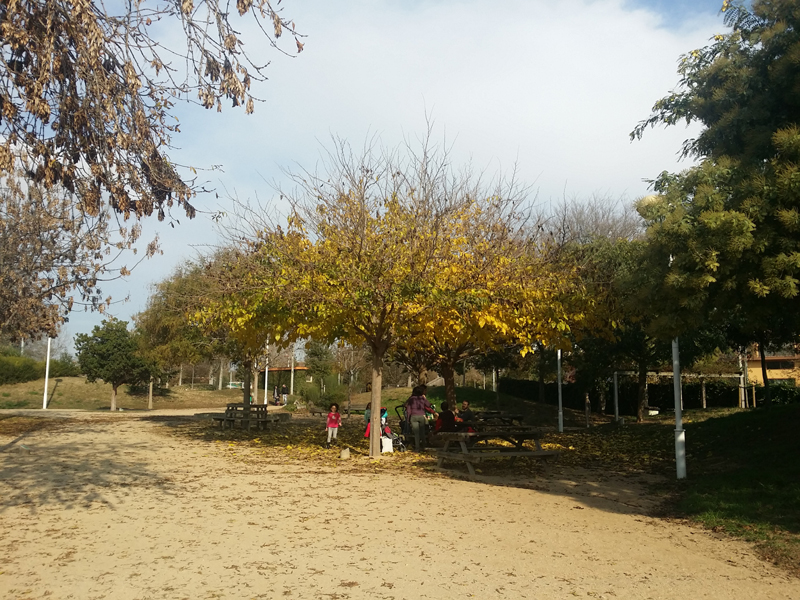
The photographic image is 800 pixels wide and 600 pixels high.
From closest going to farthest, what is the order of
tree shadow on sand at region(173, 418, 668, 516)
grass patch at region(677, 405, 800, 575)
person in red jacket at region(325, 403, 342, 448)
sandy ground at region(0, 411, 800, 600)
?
sandy ground at region(0, 411, 800, 600) < grass patch at region(677, 405, 800, 575) < tree shadow on sand at region(173, 418, 668, 516) < person in red jacket at region(325, 403, 342, 448)

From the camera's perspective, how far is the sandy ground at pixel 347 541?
207 inches

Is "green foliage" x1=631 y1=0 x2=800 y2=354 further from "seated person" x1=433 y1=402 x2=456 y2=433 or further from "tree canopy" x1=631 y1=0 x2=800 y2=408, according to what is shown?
"seated person" x1=433 y1=402 x2=456 y2=433

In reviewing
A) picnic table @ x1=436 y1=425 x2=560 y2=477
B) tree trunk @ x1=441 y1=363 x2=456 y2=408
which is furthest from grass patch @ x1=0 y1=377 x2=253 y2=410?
picnic table @ x1=436 y1=425 x2=560 y2=477

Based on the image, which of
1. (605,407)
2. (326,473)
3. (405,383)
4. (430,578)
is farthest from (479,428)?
(405,383)

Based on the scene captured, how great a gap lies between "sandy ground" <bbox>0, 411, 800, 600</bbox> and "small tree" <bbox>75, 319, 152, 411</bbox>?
1081 inches

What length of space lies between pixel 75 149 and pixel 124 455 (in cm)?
893

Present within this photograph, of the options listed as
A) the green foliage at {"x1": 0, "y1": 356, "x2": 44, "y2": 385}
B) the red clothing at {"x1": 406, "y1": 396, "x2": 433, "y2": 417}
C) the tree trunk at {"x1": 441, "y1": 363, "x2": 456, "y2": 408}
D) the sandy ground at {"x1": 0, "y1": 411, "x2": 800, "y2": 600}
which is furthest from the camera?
the green foliage at {"x1": 0, "y1": 356, "x2": 44, "y2": 385}

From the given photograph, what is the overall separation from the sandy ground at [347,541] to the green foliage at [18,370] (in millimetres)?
42801

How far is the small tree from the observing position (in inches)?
1458

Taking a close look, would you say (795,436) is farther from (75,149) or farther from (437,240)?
(75,149)

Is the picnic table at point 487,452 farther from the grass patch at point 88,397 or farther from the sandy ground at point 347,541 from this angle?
the grass patch at point 88,397

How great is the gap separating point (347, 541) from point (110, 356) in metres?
34.1

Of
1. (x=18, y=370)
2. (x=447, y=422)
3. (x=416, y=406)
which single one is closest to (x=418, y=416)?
(x=416, y=406)

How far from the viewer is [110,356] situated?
3716cm
